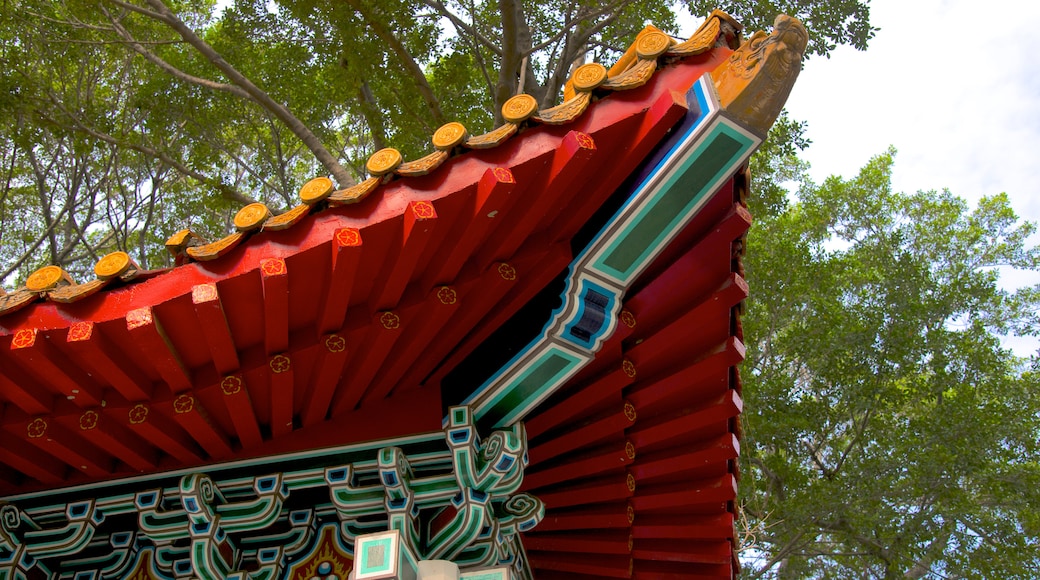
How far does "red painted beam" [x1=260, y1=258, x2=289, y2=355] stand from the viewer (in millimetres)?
3809

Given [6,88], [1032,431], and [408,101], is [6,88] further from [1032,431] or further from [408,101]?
[1032,431]

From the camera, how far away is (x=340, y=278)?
3.89 m

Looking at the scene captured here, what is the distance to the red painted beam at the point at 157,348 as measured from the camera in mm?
3826

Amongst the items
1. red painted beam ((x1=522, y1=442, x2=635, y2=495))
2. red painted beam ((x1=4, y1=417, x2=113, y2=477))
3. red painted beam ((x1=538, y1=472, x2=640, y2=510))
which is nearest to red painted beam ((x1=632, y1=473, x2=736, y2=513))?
red painted beam ((x1=538, y1=472, x2=640, y2=510))

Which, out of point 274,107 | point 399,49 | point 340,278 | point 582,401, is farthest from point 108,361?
point 399,49

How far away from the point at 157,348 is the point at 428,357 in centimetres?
118

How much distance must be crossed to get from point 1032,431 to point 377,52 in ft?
30.3

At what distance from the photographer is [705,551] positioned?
532 cm

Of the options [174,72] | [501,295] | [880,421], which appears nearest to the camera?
[501,295]

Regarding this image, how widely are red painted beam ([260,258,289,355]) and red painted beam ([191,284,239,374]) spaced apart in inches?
6.0

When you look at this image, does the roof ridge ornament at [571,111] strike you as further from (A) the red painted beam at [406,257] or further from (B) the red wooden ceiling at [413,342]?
(A) the red painted beam at [406,257]

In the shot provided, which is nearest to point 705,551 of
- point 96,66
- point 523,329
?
point 523,329

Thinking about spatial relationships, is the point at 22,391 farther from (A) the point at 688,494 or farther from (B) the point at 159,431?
(A) the point at 688,494

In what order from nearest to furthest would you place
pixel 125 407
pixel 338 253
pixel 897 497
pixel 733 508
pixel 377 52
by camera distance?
pixel 338 253, pixel 125 407, pixel 733 508, pixel 377 52, pixel 897 497
